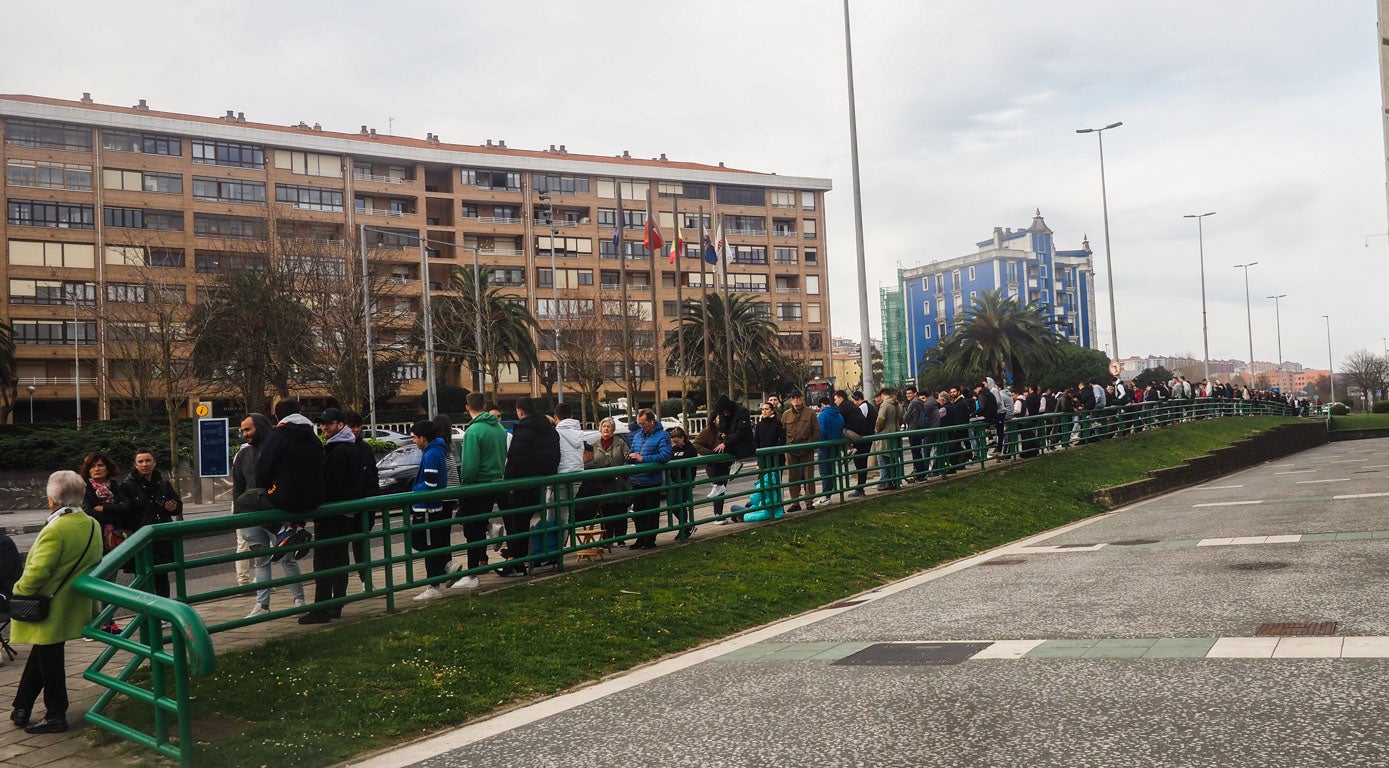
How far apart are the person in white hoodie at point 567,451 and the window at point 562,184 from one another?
6946 cm

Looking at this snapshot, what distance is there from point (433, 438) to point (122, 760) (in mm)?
5232

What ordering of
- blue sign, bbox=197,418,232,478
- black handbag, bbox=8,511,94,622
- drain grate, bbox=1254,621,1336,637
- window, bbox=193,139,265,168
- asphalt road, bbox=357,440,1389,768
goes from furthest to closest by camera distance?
window, bbox=193,139,265,168 < blue sign, bbox=197,418,232,478 < drain grate, bbox=1254,621,1336,637 < black handbag, bbox=8,511,94,622 < asphalt road, bbox=357,440,1389,768

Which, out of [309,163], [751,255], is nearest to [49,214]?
[309,163]

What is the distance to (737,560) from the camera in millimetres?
12883

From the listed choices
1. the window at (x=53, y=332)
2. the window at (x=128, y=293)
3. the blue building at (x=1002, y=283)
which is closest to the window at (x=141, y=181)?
the window at (x=128, y=293)

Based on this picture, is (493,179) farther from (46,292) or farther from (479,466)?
(479,466)

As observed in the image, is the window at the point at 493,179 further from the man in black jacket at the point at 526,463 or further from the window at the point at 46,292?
the man in black jacket at the point at 526,463

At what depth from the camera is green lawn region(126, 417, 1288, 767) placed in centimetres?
693

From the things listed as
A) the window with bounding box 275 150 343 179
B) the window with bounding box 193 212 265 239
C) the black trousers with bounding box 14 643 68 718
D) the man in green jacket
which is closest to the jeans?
the man in green jacket

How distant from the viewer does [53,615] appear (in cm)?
667

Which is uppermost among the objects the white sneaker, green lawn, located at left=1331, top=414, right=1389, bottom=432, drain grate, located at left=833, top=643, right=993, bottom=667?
the white sneaker

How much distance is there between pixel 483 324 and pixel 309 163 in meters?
24.6

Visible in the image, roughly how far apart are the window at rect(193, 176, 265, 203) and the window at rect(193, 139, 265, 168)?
108cm

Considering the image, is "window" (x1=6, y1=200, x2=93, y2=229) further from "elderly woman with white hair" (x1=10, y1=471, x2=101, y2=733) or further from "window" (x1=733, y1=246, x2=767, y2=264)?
"elderly woman with white hair" (x1=10, y1=471, x2=101, y2=733)
